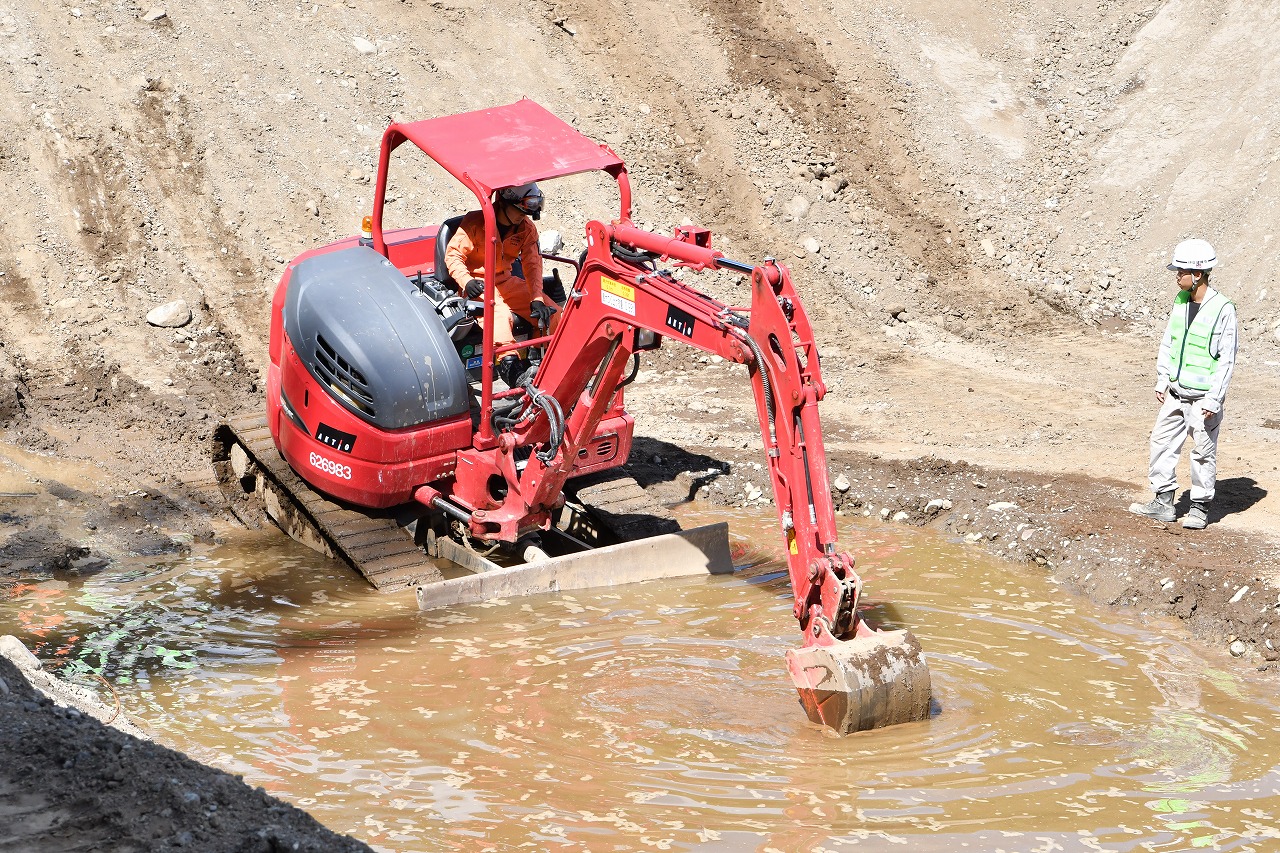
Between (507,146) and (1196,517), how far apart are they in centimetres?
513

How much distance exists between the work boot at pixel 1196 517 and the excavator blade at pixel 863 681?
3569 mm

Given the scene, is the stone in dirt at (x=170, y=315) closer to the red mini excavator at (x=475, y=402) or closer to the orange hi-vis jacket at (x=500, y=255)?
the red mini excavator at (x=475, y=402)

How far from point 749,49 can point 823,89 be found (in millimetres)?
1120

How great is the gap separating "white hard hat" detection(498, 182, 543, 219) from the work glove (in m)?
0.59

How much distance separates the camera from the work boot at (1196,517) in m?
9.34

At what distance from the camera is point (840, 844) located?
584cm

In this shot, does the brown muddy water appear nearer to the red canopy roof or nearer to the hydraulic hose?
the hydraulic hose

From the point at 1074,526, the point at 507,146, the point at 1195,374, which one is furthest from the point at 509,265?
the point at 1195,374

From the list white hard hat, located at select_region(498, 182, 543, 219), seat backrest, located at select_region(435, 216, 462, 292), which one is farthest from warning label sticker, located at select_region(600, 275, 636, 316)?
seat backrest, located at select_region(435, 216, 462, 292)

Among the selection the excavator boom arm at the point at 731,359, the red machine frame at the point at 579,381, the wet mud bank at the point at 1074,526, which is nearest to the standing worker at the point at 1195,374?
the wet mud bank at the point at 1074,526

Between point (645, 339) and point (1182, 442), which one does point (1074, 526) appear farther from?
point (645, 339)

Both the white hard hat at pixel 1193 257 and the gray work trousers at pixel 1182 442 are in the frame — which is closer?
the white hard hat at pixel 1193 257

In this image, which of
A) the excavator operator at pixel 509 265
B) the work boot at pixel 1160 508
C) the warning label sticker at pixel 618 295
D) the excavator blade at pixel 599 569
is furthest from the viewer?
the work boot at pixel 1160 508

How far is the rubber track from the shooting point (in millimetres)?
8734
